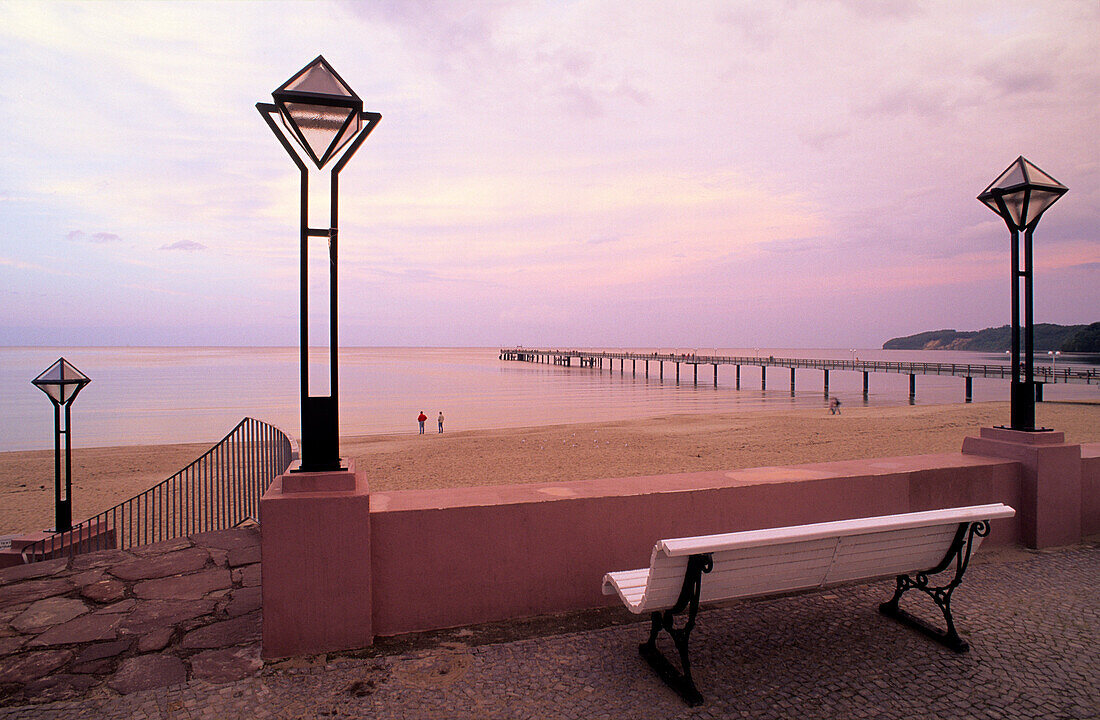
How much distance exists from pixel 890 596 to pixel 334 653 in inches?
127

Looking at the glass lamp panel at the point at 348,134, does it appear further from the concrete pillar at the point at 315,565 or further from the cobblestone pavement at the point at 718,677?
the cobblestone pavement at the point at 718,677

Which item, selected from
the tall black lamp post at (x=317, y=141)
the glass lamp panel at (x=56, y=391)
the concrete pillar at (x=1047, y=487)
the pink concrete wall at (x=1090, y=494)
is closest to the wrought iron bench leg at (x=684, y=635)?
the tall black lamp post at (x=317, y=141)

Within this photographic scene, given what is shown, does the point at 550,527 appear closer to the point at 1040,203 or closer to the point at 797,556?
the point at 797,556

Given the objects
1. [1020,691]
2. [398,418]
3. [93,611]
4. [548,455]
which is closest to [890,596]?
[1020,691]

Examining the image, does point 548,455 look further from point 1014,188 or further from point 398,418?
point 398,418

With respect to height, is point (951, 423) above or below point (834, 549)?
below

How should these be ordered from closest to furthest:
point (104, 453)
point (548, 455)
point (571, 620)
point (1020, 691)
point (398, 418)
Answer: point (1020, 691)
point (571, 620)
point (548, 455)
point (104, 453)
point (398, 418)

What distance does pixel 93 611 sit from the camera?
12.1 feet

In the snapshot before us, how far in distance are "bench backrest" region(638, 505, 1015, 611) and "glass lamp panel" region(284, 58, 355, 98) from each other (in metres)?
2.70

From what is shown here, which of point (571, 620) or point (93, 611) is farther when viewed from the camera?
point (93, 611)

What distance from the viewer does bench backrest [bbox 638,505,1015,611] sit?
8.70 ft

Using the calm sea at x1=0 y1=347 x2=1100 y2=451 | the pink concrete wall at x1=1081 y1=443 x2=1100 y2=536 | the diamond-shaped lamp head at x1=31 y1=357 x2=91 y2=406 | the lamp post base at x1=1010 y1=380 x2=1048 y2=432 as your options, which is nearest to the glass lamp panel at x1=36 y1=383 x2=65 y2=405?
the diamond-shaped lamp head at x1=31 y1=357 x2=91 y2=406

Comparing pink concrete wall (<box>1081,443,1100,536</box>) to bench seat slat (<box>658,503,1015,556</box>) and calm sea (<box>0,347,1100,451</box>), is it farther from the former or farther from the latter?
calm sea (<box>0,347,1100,451</box>)

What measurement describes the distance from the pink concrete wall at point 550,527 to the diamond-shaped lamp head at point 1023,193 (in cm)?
261
